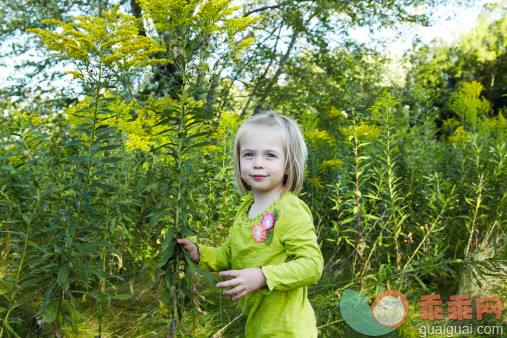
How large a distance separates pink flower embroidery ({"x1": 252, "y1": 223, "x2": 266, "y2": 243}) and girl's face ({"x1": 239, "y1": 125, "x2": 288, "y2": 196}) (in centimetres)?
17

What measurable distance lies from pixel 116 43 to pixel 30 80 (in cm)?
555

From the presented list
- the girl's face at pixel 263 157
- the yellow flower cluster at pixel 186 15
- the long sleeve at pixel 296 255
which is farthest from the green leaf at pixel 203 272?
the yellow flower cluster at pixel 186 15

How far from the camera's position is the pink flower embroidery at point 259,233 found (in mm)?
1468

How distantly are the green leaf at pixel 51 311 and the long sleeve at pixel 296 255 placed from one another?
969 mm

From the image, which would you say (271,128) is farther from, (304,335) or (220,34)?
(304,335)

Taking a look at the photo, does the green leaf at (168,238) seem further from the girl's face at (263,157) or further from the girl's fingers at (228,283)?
the girl's face at (263,157)

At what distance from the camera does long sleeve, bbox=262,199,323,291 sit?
128cm

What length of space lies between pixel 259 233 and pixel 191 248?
0.95ft

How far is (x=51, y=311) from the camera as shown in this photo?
1565 mm

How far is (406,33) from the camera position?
22.6 feet

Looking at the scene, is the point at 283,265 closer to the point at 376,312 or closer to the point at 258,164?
the point at 258,164

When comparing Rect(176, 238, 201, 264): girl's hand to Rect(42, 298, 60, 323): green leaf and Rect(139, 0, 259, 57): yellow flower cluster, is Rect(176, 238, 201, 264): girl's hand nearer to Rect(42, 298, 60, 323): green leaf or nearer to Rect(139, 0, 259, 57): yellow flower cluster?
Rect(42, 298, 60, 323): green leaf

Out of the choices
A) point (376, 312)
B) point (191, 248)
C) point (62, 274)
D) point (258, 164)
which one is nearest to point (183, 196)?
point (191, 248)

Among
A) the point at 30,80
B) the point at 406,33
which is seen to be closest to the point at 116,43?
the point at 30,80
